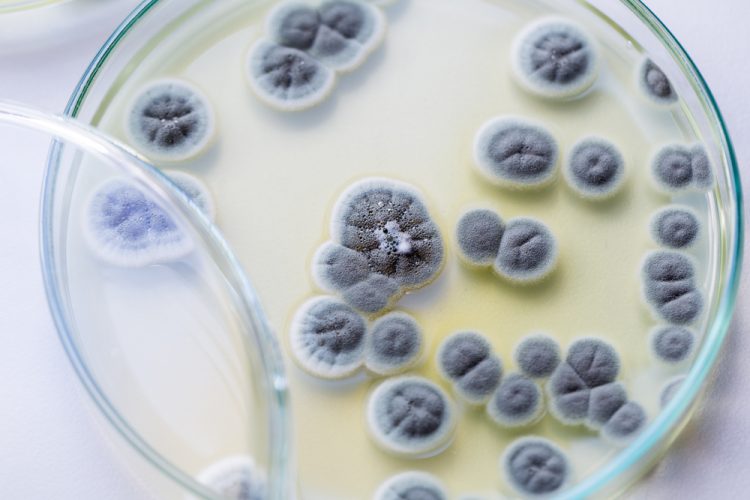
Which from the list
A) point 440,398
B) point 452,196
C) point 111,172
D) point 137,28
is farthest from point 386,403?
point 137,28

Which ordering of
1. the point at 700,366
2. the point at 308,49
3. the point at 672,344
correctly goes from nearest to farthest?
the point at 700,366, the point at 672,344, the point at 308,49

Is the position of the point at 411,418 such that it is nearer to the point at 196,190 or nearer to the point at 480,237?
the point at 480,237

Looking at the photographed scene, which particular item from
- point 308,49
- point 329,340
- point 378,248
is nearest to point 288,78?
point 308,49

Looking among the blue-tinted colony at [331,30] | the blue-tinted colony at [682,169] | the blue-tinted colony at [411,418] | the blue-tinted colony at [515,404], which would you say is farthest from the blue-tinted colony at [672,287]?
the blue-tinted colony at [331,30]

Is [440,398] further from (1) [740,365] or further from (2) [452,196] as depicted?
(1) [740,365]

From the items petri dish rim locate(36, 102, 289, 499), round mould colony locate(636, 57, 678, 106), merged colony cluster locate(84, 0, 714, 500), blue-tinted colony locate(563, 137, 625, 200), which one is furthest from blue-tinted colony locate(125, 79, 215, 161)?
round mould colony locate(636, 57, 678, 106)

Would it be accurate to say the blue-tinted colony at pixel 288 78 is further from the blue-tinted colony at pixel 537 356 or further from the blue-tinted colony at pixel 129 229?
the blue-tinted colony at pixel 537 356
